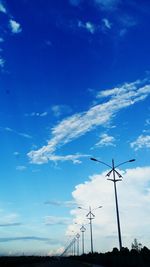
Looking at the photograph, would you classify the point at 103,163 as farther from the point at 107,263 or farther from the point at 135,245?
the point at 135,245

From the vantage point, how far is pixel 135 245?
164750 millimetres

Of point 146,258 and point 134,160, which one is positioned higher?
point 134,160

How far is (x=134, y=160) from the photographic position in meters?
46.2

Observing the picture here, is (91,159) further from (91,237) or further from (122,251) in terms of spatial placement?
(91,237)

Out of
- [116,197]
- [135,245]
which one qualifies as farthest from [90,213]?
[135,245]

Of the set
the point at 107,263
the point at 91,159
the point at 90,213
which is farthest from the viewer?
the point at 90,213

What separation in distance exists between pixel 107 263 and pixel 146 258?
16.0 metres

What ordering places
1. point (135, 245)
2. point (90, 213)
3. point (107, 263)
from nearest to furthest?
1. point (107, 263)
2. point (90, 213)
3. point (135, 245)

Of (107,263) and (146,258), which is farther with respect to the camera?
(107,263)

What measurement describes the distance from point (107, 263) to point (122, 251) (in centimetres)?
1525

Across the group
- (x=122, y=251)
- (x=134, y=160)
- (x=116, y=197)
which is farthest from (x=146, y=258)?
(x=134, y=160)

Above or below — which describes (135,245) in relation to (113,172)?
above

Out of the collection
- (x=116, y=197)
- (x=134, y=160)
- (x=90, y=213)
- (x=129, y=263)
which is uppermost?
(x=90, y=213)

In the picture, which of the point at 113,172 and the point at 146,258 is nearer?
the point at 146,258
